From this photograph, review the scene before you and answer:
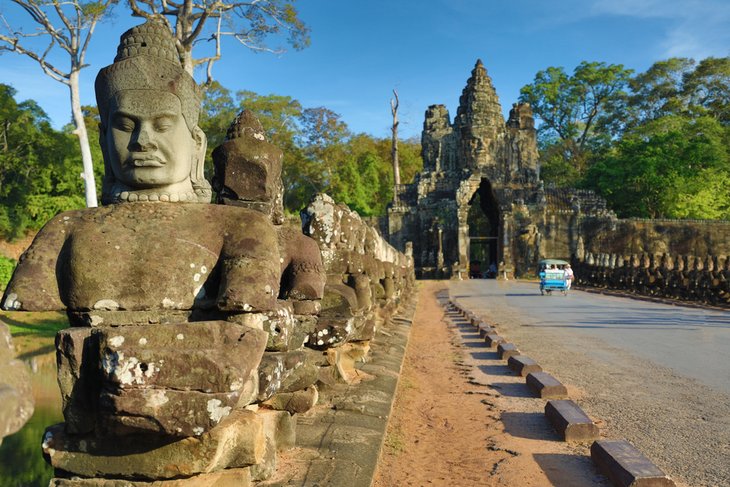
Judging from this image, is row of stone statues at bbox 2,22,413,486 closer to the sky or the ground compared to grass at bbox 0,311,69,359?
closer to the sky

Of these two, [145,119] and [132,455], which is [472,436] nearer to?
[132,455]

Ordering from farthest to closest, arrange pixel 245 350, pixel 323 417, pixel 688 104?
pixel 688 104 < pixel 323 417 < pixel 245 350

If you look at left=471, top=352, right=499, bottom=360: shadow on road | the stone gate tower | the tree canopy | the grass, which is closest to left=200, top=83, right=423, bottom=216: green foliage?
the stone gate tower

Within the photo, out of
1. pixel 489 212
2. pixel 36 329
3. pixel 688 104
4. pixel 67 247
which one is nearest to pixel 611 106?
pixel 688 104

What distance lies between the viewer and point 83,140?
1822 cm

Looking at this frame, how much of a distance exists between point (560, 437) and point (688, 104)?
179 ft

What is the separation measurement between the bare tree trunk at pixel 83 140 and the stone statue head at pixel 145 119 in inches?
601

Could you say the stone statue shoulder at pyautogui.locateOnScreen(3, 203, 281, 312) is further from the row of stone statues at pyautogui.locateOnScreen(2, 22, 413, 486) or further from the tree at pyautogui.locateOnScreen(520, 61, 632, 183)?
the tree at pyautogui.locateOnScreen(520, 61, 632, 183)

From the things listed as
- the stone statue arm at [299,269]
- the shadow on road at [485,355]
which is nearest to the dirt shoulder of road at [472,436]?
the shadow on road at [485,355]

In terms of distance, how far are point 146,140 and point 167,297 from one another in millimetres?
717

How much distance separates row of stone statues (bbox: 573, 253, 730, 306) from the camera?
60.2 feet

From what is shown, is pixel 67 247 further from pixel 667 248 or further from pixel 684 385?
pixel 667 248

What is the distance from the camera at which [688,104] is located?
167 ft

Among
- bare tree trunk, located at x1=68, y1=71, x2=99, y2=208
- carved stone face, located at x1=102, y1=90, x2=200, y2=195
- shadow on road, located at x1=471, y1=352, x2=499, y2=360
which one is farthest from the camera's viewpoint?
bare tree trunk, located at x1=68, y1=71, x2=99, y2=208
